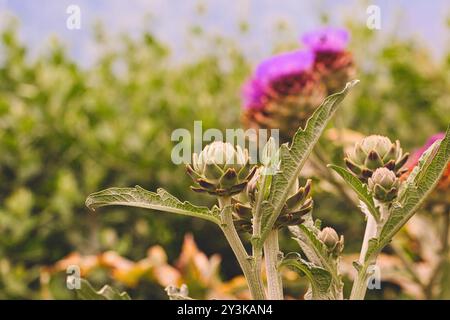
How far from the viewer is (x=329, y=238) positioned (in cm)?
40

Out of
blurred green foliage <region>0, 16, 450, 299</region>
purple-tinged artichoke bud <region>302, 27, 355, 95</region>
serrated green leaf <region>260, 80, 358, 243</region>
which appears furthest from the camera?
blurred green foliage <region>0, 16, 450, 299</region>

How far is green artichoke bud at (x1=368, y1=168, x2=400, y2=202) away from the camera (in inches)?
15.4

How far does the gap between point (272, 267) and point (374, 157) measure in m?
0.09

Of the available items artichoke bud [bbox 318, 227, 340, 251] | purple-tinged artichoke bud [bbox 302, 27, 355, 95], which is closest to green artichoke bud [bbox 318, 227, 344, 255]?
artichoke bud [bbox 318, 227, 340, 251]

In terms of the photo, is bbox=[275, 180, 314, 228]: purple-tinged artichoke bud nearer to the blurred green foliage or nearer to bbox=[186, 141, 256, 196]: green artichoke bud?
bbox=[186, 141, 256, 196]: green artichoke bud

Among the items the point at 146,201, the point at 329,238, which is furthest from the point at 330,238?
the point at 146,201

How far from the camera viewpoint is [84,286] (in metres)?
0.47

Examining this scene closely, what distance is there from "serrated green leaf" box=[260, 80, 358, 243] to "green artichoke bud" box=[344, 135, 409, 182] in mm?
45

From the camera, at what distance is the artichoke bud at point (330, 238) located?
0.40 metres

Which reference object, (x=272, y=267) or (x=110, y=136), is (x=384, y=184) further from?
(x=110, y=136)

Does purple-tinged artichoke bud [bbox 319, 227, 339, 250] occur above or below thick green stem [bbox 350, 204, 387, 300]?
above

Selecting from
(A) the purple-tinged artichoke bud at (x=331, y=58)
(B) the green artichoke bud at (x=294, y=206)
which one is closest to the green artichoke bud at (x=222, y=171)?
(B) the green artichoke bud at (x=294, y=206)
